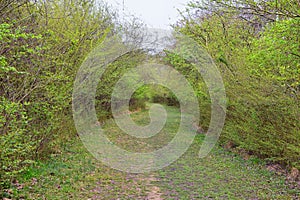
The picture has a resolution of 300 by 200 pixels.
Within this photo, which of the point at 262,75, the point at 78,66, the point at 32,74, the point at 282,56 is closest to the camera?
the point at 32,74

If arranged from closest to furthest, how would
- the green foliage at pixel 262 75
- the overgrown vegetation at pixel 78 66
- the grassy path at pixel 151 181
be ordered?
the overgrown vegetation at pixel 78 66
the grassy path at pixel 151 181
the green foliage at pixel 262 75

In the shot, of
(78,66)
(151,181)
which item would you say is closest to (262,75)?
(151,181)

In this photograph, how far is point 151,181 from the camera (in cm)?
667

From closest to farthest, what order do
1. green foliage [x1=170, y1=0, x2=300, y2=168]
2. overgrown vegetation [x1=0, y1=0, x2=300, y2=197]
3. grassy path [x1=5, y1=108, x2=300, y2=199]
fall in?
overgrown vegetation [x1=0, y1=0, x2=300, y2=197]
grassy path [x1=5, y1=108, x2=300, y2=199]
green foliage [x1=170, y1=0, x2=300, y2=168]

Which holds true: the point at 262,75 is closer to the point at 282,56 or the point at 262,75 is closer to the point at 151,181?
the point at 282,56

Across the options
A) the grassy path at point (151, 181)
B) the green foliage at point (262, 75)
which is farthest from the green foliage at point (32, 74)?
the green foliage at point (262, 75)

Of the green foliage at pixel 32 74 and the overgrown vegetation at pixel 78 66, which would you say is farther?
the overgrown vegetation at pixel 78 66

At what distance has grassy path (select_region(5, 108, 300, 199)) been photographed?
5441 millimetres

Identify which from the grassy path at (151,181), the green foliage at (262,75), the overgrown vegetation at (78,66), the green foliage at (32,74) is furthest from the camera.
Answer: the green foliage at (262,75)

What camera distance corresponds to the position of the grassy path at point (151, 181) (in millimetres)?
5441

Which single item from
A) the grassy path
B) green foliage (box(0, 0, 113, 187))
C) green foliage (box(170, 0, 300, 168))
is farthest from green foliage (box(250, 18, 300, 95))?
green foliage (box(0, 0, 113, 187))

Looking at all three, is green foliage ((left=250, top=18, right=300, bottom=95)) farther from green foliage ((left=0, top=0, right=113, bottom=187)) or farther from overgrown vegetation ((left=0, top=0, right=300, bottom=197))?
green foliage ((left=0, top=0, right=113, bottom=187))

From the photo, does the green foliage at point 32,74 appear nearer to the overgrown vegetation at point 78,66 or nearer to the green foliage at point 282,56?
the overgrown vegetation at point 78,66

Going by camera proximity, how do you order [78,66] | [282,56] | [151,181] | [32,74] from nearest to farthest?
[32,74] < [282,56] < [151,181] < [78,66]
